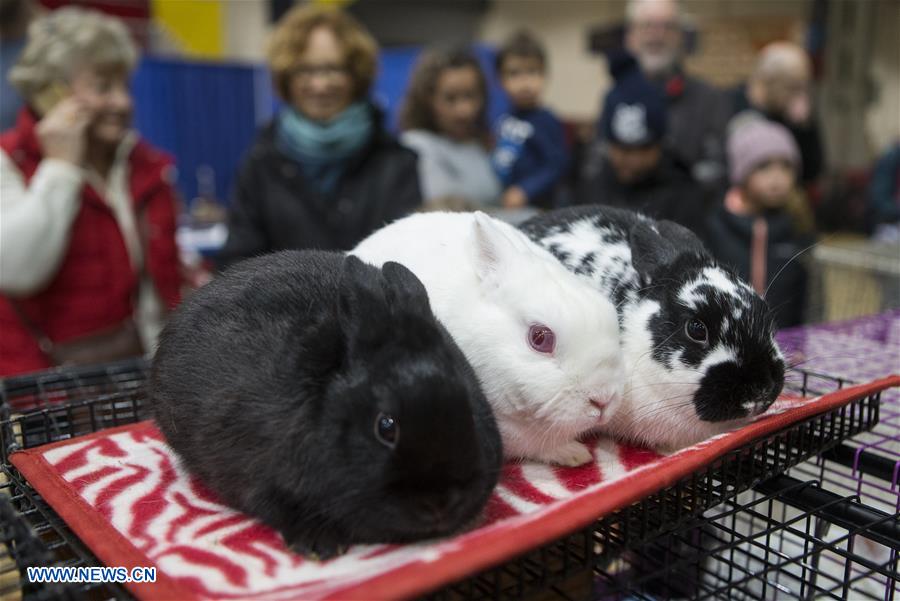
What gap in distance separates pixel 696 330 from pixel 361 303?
17.2 inches

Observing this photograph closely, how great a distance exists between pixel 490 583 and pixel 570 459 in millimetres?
203

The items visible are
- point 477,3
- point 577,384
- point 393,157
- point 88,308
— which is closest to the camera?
point 577,384

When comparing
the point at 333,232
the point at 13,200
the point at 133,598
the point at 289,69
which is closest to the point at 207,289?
the point at 133,598

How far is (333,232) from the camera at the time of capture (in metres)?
2.31

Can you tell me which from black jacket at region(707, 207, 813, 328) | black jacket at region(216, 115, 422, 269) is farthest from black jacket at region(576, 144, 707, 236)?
black jacket at region(216, 115, 422, 269)

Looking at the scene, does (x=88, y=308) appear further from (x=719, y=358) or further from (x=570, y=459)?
(x=719, y=358)

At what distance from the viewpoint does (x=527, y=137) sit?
10.6 ft

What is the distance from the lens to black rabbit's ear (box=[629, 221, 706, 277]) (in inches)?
37.9

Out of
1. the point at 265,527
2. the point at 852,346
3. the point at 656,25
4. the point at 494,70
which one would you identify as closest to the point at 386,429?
the point at 265,527

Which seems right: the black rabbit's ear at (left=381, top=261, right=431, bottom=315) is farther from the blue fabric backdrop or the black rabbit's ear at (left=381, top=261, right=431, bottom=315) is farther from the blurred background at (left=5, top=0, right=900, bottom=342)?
the blue fabric backdrop

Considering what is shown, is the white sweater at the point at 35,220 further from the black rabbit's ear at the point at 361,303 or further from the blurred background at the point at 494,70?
the blurred background at the point at 494,70

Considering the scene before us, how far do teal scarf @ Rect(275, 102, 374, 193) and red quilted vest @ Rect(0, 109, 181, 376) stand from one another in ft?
1.54

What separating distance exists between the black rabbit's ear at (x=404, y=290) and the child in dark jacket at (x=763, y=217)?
1.87 metres

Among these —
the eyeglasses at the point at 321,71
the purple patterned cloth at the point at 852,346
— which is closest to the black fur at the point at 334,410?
the purple patterned cloth at the point at 852,346
